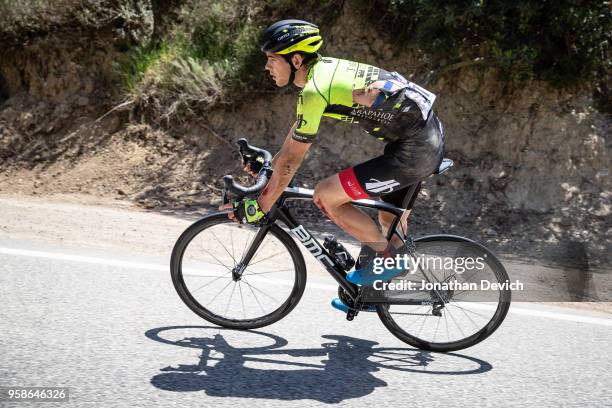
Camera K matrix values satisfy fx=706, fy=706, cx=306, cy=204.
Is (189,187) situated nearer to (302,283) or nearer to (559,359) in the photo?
(302,283)

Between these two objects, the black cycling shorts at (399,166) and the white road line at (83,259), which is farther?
the white road line at (83,259)

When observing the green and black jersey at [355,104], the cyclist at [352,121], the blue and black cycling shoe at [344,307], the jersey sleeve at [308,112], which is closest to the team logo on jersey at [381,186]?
the cyclist at [352,121]

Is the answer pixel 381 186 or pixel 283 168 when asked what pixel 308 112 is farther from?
pixel 381 186

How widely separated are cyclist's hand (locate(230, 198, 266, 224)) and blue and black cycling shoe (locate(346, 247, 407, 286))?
726 mm

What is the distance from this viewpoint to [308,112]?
419 cm

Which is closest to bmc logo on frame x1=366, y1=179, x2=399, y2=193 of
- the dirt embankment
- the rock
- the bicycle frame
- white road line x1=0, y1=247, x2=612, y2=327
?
the bicycle frame

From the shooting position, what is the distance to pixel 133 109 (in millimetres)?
10922

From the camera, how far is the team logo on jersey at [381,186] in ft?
14.7

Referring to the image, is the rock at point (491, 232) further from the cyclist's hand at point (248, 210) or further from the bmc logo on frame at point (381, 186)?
the cyclist's hand at point (248, 210)

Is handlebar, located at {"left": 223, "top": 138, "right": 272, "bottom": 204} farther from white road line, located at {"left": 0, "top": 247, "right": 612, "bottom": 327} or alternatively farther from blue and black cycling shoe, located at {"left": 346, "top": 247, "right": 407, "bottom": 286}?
white road line, located at {"left": 0, "top": 247, "right": 612, "bottom": 327}

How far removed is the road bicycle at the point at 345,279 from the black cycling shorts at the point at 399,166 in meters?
0.12

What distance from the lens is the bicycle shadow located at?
3846mm

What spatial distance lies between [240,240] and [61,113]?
7280 mm

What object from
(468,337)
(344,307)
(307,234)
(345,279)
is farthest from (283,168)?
(468,337)
